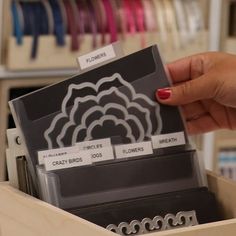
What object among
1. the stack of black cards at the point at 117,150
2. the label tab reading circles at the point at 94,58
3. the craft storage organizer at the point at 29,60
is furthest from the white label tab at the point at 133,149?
the craft storage organizer at the point at 29,60

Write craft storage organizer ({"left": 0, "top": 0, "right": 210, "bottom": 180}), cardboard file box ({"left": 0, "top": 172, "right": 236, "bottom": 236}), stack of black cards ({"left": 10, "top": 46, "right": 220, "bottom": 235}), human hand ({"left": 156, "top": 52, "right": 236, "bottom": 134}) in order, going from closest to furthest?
cardboard file box ({"left": 0, "top": 172, "right": 236, "bottom": 236}) < stack of black cards ({"left": 10, "top": 46, "right": 220, "bottom": 235}) < human hand ({"left": 156, "top": 52, "right": 236, "bottom": 134}) < craft storage organizer ({"left": 0, "top": 0, "right": 210, "bottom": 180})

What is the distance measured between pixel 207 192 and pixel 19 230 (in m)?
0.24

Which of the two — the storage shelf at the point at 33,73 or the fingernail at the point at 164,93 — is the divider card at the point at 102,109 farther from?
the storage shelf at the point at 33,73

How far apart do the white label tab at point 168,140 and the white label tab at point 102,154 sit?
0.21ft

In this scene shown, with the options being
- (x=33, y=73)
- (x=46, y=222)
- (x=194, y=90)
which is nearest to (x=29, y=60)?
(x=33, y=73)

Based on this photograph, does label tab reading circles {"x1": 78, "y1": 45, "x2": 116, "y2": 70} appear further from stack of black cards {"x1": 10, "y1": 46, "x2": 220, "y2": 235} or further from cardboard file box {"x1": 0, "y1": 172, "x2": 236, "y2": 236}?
cardboard file box {"x1": 0, "y1": 172, "x2": 236, "y2": 236}

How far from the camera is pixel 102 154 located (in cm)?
72

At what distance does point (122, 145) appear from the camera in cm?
74

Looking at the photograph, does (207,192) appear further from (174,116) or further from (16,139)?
(16,139)

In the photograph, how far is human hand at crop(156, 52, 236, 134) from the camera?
0.80 meters

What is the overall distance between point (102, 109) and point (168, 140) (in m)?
0.10

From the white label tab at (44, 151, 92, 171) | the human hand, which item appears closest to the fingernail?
the human hand

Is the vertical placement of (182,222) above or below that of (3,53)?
below

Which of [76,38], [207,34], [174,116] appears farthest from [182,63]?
[207,34]
